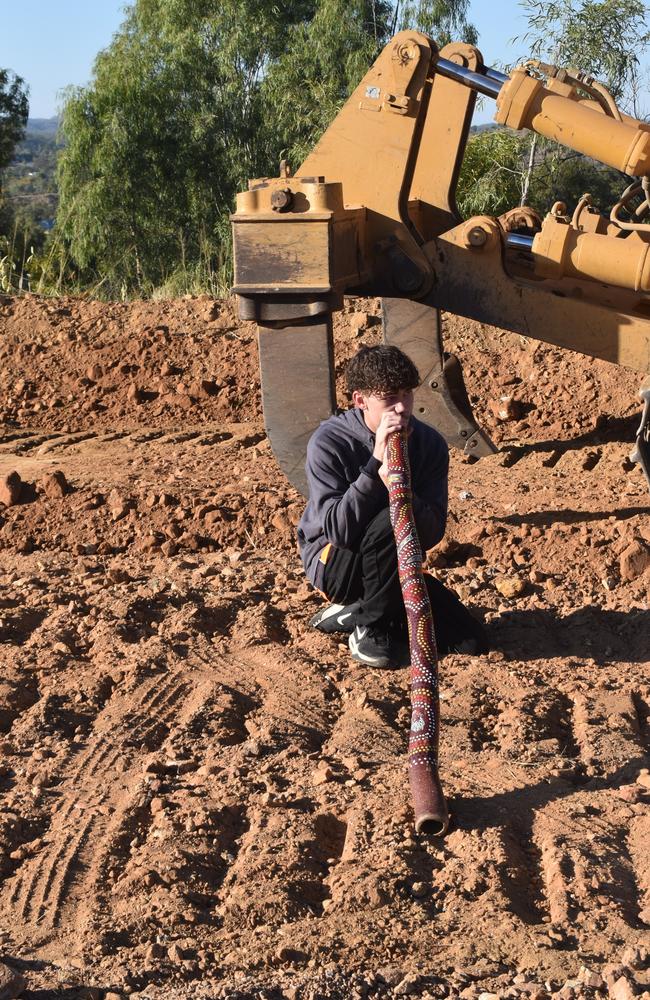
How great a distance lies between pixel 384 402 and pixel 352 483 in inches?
12.2

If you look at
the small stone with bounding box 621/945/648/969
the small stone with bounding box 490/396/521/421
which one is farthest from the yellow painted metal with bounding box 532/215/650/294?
the small stone with bounding box 621/945/648/969

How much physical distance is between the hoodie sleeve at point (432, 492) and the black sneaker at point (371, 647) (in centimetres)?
42

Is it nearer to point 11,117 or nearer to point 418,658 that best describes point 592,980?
point 418,658

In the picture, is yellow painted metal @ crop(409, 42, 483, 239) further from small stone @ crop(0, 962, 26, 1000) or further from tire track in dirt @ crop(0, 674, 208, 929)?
small stone @ crop(0, 962, 26, 1000)

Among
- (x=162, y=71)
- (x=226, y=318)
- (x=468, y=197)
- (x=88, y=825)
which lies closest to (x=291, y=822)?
(x=88, y=825)

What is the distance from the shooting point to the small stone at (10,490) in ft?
19.4

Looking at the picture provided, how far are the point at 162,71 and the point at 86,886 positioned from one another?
81.1 ft

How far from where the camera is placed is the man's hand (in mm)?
3678

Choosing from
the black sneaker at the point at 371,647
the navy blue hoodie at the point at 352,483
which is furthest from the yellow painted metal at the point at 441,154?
the black sneaker at the point at 371,647

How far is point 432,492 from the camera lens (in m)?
4.08

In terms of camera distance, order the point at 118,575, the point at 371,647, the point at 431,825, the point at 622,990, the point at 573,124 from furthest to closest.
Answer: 1. the point at 118,575
2. the point at 573,124
3. the point at 371,647
4. the point at 431,825
5. the point at 622,990

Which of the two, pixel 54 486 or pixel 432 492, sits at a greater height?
pixel 432 492

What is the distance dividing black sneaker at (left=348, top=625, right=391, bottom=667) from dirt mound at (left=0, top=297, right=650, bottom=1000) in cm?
8

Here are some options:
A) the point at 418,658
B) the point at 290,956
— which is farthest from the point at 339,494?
the point at 290,956
